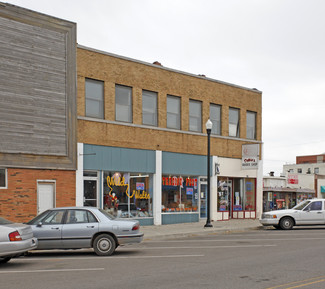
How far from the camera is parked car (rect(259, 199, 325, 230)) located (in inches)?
944

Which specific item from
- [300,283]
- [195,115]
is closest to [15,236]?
[300,283]

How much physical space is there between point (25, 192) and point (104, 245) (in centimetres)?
772

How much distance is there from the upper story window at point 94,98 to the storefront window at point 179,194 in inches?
211

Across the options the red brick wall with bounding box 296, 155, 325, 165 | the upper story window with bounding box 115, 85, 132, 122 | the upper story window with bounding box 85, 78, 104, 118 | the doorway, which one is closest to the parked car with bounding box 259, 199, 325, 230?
the upper story window with bounding box 115, 85, 132, 122

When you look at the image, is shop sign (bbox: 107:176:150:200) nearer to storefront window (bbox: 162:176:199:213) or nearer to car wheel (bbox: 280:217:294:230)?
storefront window (bbox: 162:176:199:213)

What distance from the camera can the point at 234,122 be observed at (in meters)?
30.9

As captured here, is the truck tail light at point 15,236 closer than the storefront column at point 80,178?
Yes

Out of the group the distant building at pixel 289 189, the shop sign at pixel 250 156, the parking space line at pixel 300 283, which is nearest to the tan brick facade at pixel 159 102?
the shop sign at pixel 250 156

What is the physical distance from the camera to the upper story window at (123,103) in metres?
24.5

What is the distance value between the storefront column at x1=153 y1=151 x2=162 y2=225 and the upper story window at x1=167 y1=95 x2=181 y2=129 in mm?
2023

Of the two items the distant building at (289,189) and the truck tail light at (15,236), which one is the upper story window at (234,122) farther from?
the truck tail light at (15,236)

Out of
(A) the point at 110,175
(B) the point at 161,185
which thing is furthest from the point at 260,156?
(A) the point at 110,175

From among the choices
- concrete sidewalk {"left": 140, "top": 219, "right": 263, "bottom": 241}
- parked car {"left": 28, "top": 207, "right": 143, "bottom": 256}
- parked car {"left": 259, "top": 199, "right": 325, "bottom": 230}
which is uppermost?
parked car {"left": 28, "top": 207, "right": 143, "bottom": 256}

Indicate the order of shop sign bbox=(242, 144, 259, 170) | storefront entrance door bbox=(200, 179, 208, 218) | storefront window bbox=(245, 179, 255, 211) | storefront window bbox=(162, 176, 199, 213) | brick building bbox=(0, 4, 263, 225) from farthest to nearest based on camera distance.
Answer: storefront window bbox=(245, 179, 255, 211) < shop sign bbox=(242, 144, 259, 170) < storefront entrance door bbox=(200, 179, 208, 218) < storefront window bbox=(162, 176, 199, 213) < brick building bbox=(0, 4, 263, 225)
